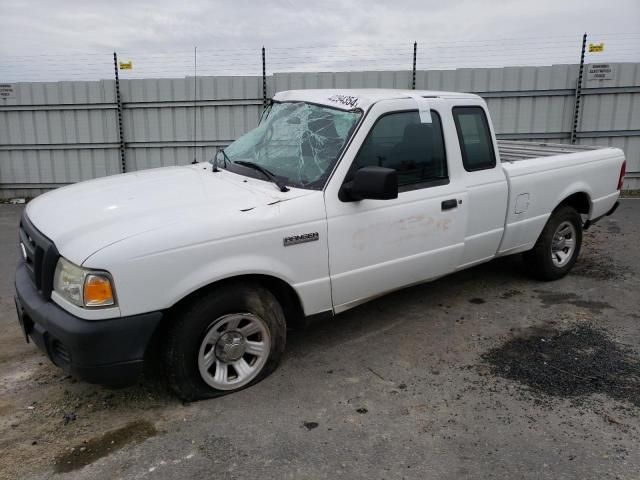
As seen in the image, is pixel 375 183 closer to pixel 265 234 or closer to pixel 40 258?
pixel 265 234

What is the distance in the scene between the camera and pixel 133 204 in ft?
11.5

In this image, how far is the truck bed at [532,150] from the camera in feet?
19.6

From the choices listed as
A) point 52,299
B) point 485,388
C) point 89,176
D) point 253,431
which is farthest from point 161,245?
point 89,176

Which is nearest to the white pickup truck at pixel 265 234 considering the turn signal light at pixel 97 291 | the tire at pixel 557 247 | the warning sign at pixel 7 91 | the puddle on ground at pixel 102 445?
the turn signal light at pixel 97 291

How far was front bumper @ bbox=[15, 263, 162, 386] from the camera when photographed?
2961mm

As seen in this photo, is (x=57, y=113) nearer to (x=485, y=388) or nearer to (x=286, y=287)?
(x=286, y=287)

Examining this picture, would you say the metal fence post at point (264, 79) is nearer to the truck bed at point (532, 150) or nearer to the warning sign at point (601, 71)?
the truck bed at point (532, 150)

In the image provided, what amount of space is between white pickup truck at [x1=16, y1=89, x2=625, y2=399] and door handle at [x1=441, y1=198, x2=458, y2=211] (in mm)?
32

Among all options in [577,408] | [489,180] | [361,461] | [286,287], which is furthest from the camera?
[489,180]

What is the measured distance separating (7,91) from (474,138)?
9.94 meters

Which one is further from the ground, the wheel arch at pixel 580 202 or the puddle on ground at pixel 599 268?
the wheel arch at pixel 580 202

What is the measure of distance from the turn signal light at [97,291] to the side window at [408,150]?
179 centimetres

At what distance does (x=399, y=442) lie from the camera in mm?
3125

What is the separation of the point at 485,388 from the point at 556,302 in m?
1.99
